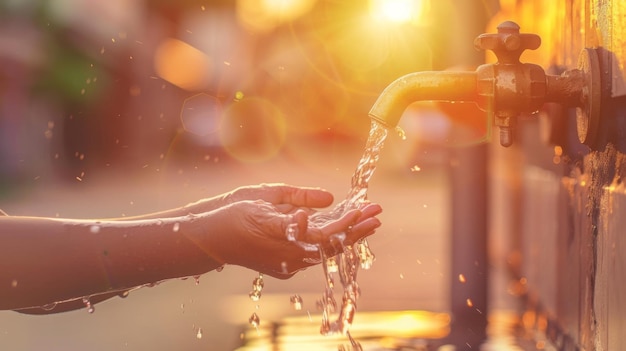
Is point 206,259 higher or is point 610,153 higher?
point 610,153

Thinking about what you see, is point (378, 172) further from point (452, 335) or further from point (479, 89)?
point (479, 89)

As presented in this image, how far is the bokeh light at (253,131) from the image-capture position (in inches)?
1165

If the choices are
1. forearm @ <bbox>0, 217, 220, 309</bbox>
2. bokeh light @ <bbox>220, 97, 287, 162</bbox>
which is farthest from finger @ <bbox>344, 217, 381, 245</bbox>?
bokeh light @ <bbox>220, 97, 287, 162</bbox>

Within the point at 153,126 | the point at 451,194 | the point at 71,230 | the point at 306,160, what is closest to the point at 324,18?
the point at 306,160

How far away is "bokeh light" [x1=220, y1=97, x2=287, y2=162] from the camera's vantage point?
29594 millimetres

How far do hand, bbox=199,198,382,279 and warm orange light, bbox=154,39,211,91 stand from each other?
27003 mm

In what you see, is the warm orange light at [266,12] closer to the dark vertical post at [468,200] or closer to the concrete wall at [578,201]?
the dark vertical post at [468,200]

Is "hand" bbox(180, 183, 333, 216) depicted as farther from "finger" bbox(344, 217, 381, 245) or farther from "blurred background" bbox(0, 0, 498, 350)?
"blurred background" bbox(0, 0, 498, 350)

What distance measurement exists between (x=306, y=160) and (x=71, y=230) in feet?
85.8

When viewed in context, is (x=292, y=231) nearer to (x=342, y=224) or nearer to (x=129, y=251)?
(x=342, y=224)

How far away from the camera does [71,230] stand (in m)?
2.49

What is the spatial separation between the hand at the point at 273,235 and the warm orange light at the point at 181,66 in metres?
27.0

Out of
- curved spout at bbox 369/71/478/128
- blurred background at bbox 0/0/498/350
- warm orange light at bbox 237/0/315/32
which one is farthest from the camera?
warm orange light at bbox 237/0/315/32

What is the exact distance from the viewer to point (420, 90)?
2.18 metres
